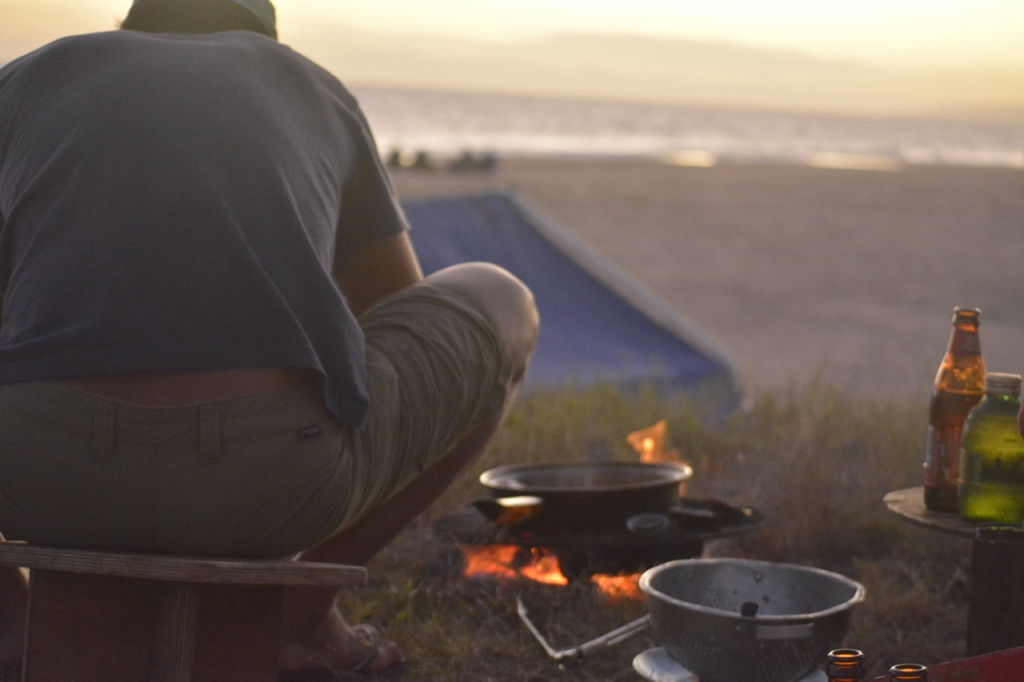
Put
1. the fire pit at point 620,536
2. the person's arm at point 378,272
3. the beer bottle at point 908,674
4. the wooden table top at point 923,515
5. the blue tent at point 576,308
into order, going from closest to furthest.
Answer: the beer bottle at point 908,674, the wooden table top at point 923,515, the person's arm at point 378,272, the fire pit at point 620,536, the blue tent at point 576,308

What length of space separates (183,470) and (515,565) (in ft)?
4.74

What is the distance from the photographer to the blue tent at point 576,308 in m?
5.57

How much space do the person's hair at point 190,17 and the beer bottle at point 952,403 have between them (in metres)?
1.69

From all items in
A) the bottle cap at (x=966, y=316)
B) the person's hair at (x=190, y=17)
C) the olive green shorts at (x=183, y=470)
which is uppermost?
the person's hair at (x=190, y=17)

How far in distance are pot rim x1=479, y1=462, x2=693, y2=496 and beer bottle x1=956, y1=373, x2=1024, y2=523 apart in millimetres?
769

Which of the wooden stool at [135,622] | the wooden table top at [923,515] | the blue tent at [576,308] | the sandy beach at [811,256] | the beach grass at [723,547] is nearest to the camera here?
the wooden stool at [135,622]

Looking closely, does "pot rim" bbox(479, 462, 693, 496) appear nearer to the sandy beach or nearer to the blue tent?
the blue tent

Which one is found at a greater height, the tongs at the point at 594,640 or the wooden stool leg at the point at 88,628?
the wooden stool leg at the point at 88,628

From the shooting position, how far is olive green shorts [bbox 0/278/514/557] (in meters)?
1.79

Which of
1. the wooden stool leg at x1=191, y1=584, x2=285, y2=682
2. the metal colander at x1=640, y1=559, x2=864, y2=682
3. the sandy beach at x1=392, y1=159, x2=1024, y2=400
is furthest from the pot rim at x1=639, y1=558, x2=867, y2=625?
the sandy beach at x1=392, y1=159, x2=1024, y2=400

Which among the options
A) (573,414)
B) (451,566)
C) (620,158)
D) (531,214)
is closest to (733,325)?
(531,214)

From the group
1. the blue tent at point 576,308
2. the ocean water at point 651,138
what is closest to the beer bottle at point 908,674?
the blue tent at point 576,308

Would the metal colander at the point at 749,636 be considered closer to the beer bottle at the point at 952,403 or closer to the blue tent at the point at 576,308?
the beer bottle at the point at 952,403

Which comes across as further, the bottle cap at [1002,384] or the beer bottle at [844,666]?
the bottle cap at [1002,384]
